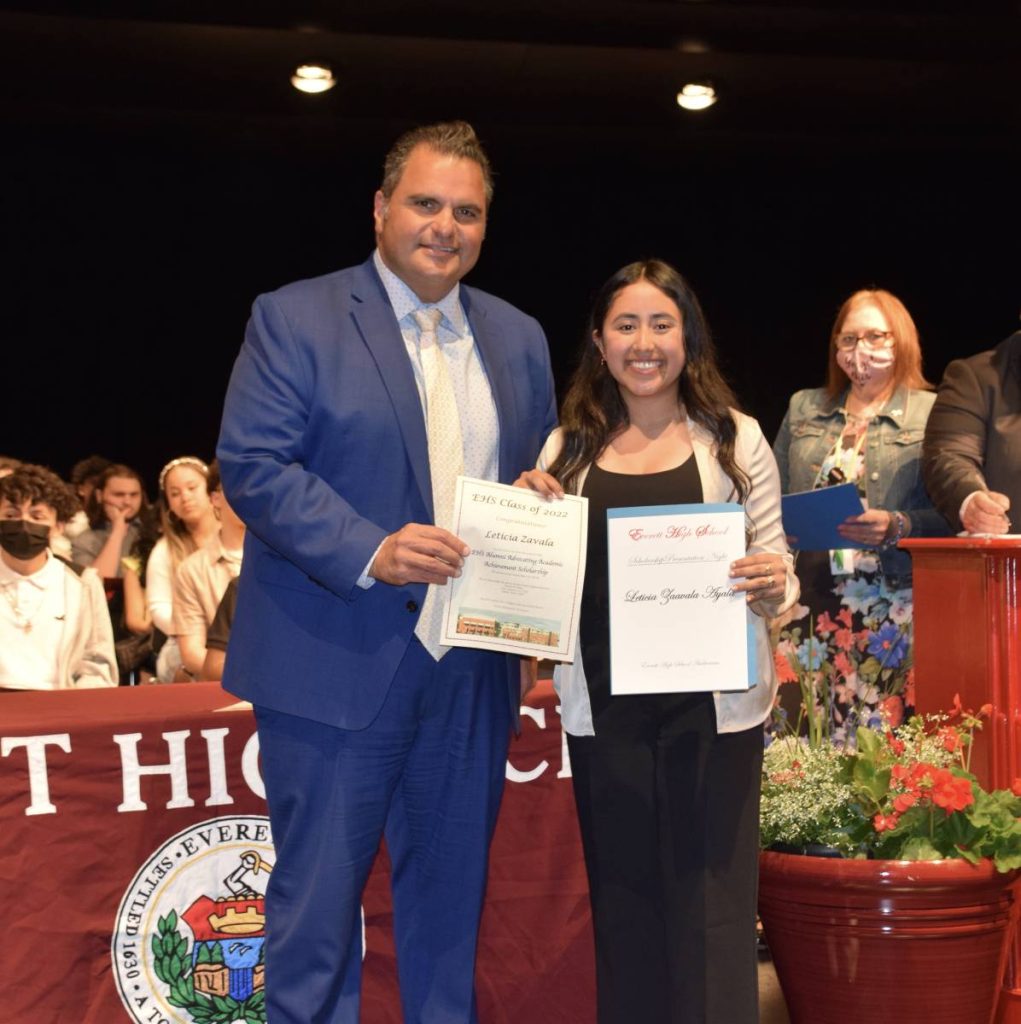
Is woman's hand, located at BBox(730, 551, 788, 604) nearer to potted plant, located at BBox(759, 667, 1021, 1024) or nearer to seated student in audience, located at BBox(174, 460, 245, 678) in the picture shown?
potted plant, located at BBox(759, 667, 1021, 1024)

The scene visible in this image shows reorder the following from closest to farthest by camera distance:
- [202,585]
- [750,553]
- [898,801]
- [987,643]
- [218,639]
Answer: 1. [750,553]
2. [898,801]
3. [987,643]
4. [218,639]
5. [202,585]

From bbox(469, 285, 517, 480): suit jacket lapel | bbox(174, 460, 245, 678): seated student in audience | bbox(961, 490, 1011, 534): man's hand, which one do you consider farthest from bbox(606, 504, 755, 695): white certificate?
bbox(174, 460, 245, 678): seated student in audience

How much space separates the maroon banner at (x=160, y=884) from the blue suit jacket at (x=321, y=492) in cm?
46

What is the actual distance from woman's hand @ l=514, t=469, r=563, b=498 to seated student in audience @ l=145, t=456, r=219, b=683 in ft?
9.77

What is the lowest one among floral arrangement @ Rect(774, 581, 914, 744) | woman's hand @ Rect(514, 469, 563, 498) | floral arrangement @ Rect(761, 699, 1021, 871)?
floral arrangement @ Rect(761, 699, 1021, 871)

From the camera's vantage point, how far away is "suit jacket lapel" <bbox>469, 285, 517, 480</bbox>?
8.36ft

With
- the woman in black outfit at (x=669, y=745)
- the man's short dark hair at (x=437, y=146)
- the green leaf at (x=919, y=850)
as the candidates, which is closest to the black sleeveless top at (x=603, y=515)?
the woman in black outfit at (x=669, y=745)

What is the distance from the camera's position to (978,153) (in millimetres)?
7949

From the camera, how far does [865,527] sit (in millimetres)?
3523

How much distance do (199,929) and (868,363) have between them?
7.61ft

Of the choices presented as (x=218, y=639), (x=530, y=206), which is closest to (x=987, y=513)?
(x=218, y=639)

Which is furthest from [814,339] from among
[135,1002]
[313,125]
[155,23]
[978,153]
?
[135,1002]

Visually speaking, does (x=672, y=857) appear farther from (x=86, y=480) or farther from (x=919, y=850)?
Result: (x=86, y=480)

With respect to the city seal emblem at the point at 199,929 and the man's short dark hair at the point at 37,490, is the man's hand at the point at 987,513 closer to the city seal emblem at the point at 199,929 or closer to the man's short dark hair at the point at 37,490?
the city seal emblem at the point at 199,929
